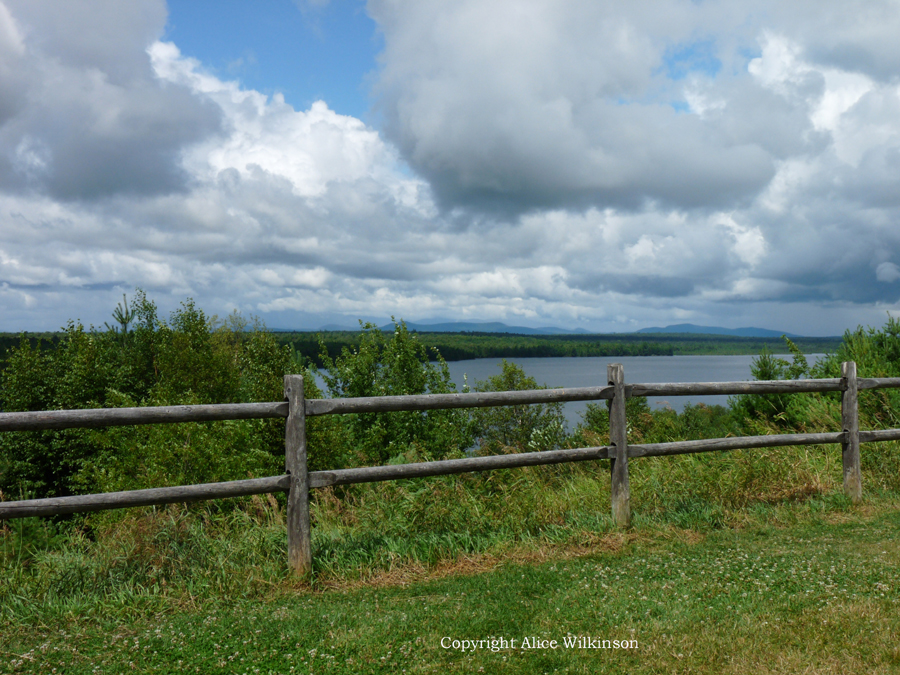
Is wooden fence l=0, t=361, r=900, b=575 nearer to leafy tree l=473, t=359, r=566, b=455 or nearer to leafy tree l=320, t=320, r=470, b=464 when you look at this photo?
leafy tree l=320, t=320, r=470, b=464

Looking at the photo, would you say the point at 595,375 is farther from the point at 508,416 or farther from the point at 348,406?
the point at 348,406

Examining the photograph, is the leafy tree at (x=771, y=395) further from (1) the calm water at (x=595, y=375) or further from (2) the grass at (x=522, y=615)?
(2) the grass at (x=522, y=615)

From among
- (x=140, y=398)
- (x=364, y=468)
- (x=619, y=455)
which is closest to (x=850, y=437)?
(x=619, y=455)

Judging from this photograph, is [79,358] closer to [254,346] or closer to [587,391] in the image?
[254,346]

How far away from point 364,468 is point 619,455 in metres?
2.58

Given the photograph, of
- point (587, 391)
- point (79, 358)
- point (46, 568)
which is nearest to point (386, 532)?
point (587, 391)

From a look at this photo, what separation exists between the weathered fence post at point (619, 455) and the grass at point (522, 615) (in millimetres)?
423

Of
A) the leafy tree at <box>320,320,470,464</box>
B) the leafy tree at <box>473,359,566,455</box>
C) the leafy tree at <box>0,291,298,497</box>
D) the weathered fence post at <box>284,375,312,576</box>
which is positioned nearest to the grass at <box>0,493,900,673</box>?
the weathered fence post at <box>284,375,312,576</box>

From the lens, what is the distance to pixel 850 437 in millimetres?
7152

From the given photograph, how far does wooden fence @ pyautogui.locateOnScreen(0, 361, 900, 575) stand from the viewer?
454 centimetres

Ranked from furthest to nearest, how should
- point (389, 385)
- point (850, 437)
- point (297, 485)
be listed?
point (389, 385), point (850, 437), point (297, 485)

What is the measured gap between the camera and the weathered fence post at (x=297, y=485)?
502 centimetres

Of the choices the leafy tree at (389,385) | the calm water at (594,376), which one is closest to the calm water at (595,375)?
the calm water at (594,376)

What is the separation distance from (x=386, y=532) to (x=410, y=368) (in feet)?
36.7
